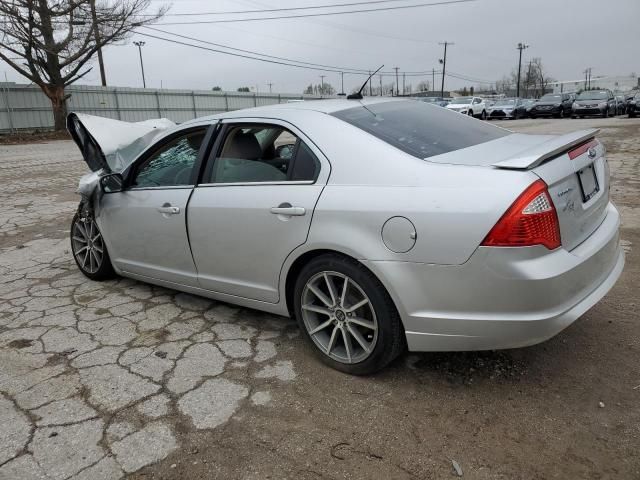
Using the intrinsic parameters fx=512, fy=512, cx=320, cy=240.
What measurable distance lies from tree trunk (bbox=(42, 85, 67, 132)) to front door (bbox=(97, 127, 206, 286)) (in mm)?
28037

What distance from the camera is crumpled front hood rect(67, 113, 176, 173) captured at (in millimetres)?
4203

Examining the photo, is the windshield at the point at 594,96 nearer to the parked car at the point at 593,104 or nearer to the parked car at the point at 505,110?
the parked car at the point at 593,104

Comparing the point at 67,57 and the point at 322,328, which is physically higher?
the point at 67,57

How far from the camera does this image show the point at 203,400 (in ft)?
8.83

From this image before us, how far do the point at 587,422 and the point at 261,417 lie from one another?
1544 mm

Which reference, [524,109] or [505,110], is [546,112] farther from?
[505,110]

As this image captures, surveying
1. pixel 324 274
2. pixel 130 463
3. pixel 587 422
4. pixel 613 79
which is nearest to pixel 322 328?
pixel 324 274

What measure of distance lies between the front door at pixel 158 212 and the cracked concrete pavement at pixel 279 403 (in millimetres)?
387

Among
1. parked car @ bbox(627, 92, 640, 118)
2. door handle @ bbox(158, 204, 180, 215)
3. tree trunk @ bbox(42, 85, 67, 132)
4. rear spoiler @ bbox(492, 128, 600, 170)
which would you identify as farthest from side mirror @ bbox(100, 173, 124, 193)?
parked car @ bbox(627, 92, 640, 118)

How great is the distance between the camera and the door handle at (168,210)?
11.4ft

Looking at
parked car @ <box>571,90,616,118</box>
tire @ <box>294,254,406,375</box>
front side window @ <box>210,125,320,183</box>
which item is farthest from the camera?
parked car @ <box>571,90,616,118</box>

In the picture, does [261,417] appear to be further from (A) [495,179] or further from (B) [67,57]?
(B) [67,57]

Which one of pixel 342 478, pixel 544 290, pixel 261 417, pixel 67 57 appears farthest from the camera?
pixel 67 57

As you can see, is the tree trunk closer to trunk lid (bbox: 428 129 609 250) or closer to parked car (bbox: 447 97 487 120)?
parked car (bbox: 447 97 487 120)
